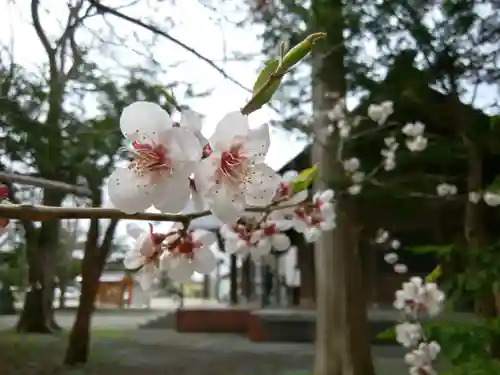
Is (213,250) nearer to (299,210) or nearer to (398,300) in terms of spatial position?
(299,210)

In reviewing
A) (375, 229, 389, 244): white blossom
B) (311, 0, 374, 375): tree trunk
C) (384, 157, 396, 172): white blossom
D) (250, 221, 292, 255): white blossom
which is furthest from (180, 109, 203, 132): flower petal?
(375, 229, 389, 244): white blossom

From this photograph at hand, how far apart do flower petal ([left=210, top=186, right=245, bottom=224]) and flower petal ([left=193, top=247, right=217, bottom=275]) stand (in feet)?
0.25

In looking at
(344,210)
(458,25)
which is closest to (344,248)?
(344,210)

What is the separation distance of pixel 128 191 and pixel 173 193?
1 cm

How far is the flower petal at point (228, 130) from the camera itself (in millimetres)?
210

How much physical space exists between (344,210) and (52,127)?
24.3 inches

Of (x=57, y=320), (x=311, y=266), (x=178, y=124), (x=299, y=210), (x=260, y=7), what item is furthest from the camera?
(x=311, y=266)

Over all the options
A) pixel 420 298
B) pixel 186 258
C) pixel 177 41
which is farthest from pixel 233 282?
pixel 186 258

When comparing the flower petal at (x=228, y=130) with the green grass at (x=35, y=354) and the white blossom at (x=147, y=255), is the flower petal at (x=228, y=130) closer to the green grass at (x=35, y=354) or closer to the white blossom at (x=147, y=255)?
the white blossom at (x=147, y=255)

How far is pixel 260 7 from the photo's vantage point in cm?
123

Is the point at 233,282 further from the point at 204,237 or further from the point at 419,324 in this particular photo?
the point at 204,237

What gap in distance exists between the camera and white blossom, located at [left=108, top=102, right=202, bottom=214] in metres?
0.20

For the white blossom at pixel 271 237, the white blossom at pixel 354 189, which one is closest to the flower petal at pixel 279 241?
the white blossom at pixel 271 237

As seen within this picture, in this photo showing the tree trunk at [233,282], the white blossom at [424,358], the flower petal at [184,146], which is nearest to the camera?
the flower petal at [184,146]
